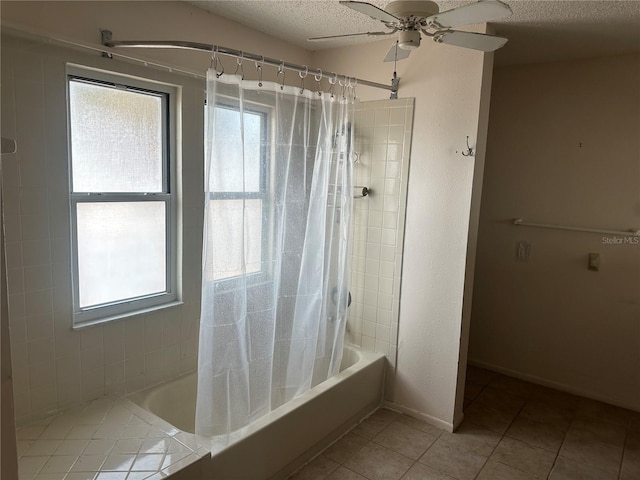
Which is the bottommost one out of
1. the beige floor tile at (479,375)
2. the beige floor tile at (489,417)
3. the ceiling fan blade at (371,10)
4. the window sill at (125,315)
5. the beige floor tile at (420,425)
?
A: the beige floor tile at (420,425)

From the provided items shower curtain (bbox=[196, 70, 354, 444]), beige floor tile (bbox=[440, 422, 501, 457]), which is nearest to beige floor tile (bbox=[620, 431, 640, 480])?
beige floor tile (bbox=[440, 422, 501, 457])

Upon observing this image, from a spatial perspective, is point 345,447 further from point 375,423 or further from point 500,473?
point 500,473

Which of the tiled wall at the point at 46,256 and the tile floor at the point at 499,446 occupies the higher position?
the tiled wall at the point at 46,256

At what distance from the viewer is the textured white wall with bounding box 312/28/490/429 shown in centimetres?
253

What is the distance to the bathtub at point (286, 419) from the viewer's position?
199 cm

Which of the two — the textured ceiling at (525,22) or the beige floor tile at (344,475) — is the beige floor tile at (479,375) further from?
the textured ceiling at (525,22)

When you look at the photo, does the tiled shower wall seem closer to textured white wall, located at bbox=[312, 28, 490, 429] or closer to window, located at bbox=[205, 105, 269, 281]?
textured white wall, located at bbox=[312, 28, 490, 429]

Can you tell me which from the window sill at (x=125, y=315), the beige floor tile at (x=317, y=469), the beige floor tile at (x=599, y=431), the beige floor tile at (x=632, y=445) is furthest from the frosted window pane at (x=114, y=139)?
the beige floor tile at (x=632, y=445)

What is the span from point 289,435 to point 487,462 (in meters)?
1.11

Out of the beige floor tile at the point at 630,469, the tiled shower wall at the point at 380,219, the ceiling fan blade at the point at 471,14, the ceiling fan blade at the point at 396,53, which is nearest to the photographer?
the ceiling fan blade at the point at 471,14

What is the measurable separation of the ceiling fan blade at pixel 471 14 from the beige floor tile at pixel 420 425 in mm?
2257

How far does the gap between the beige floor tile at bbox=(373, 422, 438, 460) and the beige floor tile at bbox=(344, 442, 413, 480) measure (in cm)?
5

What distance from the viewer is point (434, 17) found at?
152 cm

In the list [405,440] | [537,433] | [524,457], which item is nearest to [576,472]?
[524,457]
